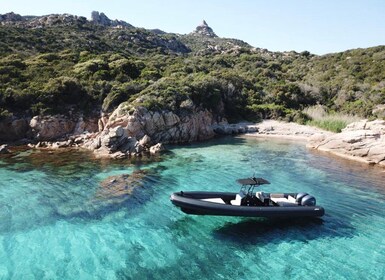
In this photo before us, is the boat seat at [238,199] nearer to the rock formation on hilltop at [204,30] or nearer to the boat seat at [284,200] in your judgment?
the boat seat at [284,200]

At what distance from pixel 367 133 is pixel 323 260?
1736 centimetres

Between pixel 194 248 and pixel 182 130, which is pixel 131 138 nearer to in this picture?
pixel 182 130

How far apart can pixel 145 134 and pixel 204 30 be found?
132 meters

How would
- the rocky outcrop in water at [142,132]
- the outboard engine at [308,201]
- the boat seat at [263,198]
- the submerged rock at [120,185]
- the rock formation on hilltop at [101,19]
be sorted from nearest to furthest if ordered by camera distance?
the boat seat at [263,198] < the outboard engine at [308,201] < the submerged rock at [120,185] < the rocky outcrop in water at [142,132] < the rock formation on hilltop at [101,19]

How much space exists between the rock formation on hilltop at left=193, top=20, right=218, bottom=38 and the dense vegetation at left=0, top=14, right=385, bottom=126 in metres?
87.2

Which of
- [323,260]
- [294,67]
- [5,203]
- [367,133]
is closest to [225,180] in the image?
[323,260]

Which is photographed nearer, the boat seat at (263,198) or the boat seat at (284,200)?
the boat seat at (263,198)

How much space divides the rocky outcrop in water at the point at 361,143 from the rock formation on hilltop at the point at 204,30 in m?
126

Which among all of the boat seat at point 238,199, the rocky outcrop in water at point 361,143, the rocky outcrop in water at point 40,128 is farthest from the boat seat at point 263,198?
the rocky outcrop in water at point 40,128

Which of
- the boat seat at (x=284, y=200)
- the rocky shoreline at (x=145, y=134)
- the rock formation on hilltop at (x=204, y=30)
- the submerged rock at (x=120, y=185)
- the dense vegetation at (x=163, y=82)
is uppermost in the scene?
the rock formation on hilltop at (x=204, y=30)

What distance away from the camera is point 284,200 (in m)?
14.3

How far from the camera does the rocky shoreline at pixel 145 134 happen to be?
2464 cm

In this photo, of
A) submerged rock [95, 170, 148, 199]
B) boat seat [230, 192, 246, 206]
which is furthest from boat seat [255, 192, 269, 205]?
submerged rock [95, 170, 148, 199]

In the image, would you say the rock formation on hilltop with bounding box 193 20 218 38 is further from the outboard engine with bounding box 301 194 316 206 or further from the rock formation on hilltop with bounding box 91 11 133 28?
the outboard engine with bounding box 301 194 316 206
